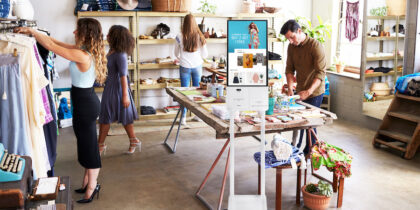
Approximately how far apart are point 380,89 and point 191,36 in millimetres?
3017

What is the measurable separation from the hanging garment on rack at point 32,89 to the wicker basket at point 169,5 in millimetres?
4289

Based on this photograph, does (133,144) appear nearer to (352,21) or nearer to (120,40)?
(120,40)

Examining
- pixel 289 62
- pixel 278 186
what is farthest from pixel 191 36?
pixel 278 186

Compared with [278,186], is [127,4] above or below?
above

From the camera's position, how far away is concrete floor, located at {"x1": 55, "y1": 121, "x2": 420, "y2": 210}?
14.5 feet

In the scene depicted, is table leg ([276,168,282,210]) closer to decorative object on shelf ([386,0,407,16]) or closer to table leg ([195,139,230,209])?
table leg ([195,139,230,209])

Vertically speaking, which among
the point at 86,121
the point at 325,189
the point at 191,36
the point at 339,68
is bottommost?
the point at 325,189

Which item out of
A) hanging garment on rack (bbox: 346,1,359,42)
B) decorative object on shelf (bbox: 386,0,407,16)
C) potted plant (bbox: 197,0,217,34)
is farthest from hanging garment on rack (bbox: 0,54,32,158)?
hanging garment on rack (bbox: 346,1,359,42)

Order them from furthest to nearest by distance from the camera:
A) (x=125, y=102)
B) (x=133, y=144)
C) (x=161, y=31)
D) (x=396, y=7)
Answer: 1. (x=161, y=31)
2. (x=396, y=7)
3. (x=133, y=144)
4. (x=125, y=102)

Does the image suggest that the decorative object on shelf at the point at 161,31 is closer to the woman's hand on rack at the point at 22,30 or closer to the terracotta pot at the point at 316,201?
the woman's hand on rack at the point at 22,30

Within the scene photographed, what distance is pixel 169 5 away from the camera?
25.0 ft

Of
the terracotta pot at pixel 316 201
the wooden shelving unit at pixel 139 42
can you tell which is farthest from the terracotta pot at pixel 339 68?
the terracotta pot at pixel 316 201

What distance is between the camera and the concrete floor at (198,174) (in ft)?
14.5

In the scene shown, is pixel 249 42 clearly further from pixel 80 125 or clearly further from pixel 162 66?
pixel 162 66
